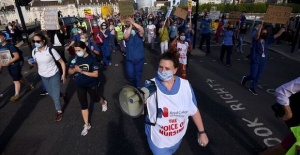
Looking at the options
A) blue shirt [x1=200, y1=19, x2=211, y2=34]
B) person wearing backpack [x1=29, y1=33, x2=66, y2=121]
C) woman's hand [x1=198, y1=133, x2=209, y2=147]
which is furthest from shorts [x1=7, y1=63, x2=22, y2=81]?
blue shirt [x1=200, y1=19, x2=211, y2=34]

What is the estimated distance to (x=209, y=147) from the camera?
368 centimetres

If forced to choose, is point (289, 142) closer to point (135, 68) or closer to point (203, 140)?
point (203, 140)

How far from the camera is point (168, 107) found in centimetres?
207

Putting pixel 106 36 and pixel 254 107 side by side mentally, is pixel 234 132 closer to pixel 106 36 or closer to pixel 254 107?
pixel 254 107

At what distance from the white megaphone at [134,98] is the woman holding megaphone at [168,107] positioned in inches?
8.3

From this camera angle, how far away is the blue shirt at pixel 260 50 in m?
5.43

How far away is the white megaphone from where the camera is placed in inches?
68.3

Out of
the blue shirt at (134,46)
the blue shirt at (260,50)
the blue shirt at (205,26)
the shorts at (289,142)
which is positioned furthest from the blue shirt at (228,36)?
the shorts at (289,142)

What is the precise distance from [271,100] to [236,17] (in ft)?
29.2

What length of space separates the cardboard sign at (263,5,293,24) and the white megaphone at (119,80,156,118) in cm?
557

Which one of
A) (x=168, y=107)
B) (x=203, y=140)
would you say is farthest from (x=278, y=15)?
(x=168, y=107)

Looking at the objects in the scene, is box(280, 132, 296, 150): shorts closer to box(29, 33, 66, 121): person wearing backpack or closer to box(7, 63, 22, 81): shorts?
box(29, 33, 66, 121): person wearing backpack

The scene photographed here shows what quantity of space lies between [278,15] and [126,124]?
520 cm

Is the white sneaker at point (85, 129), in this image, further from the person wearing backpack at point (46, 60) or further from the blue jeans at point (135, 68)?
the blue jeans at point (135, 68)
